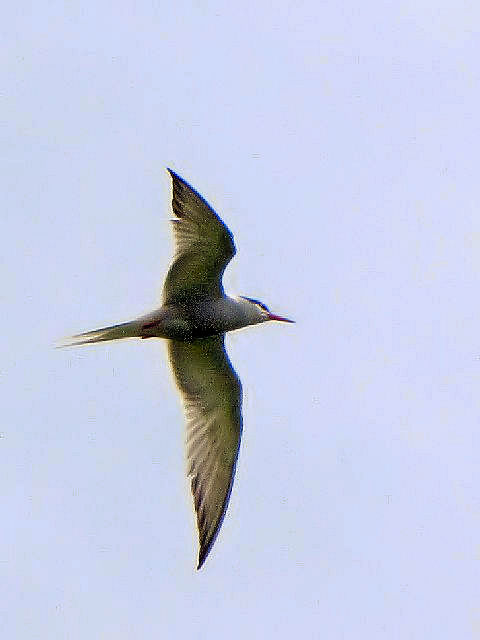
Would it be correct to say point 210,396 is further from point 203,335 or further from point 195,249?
point 195,249

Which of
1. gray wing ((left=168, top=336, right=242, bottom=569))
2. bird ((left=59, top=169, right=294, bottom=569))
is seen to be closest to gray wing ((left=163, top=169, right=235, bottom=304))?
bird ((left=59, top=169, right=294, bottom=569))

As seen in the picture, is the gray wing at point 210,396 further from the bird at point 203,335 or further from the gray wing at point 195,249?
the gray wing at point 195,249

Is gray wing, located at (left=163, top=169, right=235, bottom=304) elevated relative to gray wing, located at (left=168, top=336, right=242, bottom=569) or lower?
elevated

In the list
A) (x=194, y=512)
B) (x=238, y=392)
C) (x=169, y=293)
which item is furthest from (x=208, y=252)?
(x=194, y=512)

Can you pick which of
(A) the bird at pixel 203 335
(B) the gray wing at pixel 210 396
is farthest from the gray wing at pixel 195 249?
(B) the gray wing at pixel 210 396

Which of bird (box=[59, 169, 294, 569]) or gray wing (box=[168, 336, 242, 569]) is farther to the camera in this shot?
gray wing (box=[168, 336, 242, 569])

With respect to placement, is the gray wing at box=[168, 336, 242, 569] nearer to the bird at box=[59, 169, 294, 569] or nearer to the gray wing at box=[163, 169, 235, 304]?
the bird at box=[59, 169, 294, 569]

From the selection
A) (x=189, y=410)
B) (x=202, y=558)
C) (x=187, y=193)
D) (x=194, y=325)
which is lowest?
(x=202, y=558)

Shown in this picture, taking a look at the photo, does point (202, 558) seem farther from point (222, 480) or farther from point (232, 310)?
point (232, 310)
